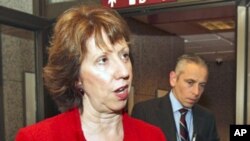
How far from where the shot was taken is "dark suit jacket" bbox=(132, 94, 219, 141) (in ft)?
6.57

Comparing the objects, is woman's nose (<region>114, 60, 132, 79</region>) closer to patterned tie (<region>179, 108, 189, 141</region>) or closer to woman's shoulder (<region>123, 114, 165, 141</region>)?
woman's shoulder (<region>123, 114, 165, 141</region>)

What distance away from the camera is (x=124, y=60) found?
940 millimetres

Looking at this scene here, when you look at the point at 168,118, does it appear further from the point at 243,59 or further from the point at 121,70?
the point at 121,70

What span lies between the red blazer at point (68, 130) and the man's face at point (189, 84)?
1.01 m

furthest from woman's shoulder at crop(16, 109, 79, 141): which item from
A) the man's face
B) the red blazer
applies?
the man's face

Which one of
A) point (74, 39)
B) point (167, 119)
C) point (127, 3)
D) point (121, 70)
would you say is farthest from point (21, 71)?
point (121, 70)

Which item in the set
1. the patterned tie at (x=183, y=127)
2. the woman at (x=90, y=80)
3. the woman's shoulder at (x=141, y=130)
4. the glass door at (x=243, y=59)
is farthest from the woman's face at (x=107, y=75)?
the patterned tie at (x=183, y=127)

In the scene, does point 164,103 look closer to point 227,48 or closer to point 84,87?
point 84,87

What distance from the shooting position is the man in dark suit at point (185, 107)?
2.02 meters

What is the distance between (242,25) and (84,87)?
108 centimetres

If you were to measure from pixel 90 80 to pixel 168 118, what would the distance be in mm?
1144

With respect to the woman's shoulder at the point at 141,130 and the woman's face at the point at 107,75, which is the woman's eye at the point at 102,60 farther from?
the woman's shoulder at the point at 141,130

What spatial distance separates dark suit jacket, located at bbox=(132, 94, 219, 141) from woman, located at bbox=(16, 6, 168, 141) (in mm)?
908

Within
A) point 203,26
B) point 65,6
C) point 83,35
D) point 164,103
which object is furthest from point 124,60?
point 203,26
